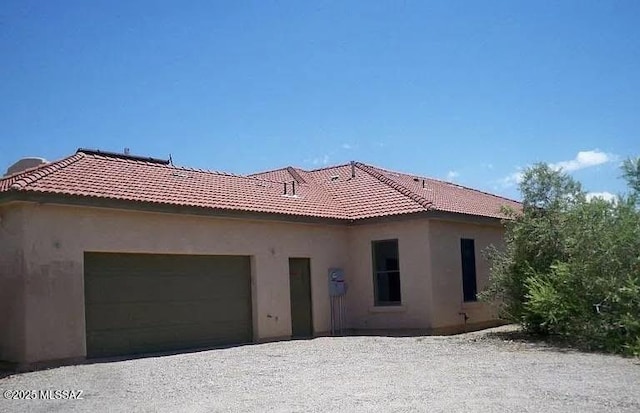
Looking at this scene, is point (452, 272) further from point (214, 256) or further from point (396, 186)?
point (214, 256)

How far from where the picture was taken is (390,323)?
68.8ft

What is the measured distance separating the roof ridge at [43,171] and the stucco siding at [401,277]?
821cm

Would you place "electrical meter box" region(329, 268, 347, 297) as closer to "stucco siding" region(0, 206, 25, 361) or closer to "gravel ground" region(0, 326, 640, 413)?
"gravel ground" region(0, 326, 640, 413)

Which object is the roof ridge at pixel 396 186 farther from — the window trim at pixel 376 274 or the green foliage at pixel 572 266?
the green foliage at pixel 572 266

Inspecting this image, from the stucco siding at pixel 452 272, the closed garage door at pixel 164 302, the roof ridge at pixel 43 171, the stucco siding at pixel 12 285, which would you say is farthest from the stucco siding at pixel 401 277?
the stucco siding at pixel 12 285

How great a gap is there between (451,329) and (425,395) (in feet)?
36.7

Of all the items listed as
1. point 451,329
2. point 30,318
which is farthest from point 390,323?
point 30,318

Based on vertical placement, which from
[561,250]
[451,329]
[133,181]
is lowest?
[451,329]

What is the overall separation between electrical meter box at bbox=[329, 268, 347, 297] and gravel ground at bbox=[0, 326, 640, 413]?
443 cm

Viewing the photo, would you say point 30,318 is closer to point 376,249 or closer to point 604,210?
point 376,249

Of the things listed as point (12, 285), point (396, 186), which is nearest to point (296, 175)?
point (396, 186)

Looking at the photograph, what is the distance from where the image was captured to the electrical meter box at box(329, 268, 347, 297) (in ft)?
69.3

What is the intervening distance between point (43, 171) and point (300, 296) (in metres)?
7.89

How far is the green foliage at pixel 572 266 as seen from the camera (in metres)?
15.3
